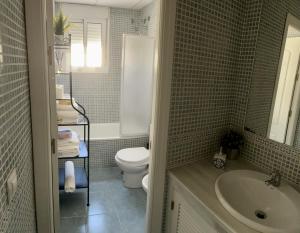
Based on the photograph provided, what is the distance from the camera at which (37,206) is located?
133 cm

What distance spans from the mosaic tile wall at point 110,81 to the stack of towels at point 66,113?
177 centimetres

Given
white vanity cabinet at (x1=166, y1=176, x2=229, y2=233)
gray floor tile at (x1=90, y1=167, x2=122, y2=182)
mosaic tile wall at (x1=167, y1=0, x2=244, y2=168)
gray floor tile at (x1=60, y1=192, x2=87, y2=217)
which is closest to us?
white vanity cabinet at (x1=166, y1=176, x2=229, y2=233)

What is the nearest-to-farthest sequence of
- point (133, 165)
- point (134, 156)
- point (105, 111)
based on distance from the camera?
point (133, 165)
point (134, 156)
point (105, 111)

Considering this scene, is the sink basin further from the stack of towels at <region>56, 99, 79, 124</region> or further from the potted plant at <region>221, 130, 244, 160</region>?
the stack of towels at <region>56, 99, 79, 124</region>

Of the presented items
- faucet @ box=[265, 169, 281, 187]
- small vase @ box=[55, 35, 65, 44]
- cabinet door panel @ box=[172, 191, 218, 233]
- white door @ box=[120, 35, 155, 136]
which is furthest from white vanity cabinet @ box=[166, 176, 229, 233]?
white door @ box=[120, 35, 155, 136]

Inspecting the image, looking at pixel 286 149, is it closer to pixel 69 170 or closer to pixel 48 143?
pixel 48 143

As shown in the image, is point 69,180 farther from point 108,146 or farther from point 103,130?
point 103,130

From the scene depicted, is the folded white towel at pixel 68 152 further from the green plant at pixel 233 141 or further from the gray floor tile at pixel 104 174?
the green plant at pixel 233 141

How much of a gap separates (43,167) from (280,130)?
1.46 m

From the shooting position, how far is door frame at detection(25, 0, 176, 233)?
1123 mm

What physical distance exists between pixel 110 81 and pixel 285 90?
3006 mm

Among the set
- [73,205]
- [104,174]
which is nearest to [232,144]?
[73,205]

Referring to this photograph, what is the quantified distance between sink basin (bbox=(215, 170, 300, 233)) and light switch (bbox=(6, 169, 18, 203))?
95 centimetres

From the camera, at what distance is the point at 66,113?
2104 millimetres
